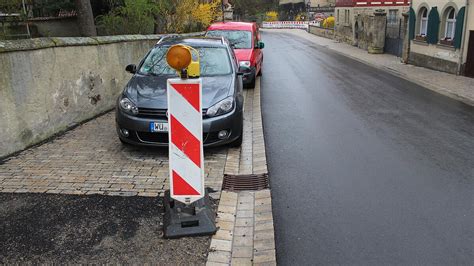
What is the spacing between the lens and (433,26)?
18.7m

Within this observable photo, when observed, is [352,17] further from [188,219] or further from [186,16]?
[188,219]

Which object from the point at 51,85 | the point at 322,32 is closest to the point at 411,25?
the point at 51,85

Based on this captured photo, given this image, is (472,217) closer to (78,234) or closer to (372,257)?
(372,257)

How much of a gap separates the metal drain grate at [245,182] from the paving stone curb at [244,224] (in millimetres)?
132

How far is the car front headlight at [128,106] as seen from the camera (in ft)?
20.6

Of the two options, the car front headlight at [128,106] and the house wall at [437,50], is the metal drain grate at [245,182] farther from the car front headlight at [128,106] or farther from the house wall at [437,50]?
the house wall at [437,50]

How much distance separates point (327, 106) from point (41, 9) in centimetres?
1423

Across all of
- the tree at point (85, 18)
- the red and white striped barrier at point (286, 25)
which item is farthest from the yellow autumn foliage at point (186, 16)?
the red and white striped barrier at point (286, 25)

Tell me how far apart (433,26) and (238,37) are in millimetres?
9125

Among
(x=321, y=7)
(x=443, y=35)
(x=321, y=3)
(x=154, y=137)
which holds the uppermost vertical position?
(x=321, y=3)

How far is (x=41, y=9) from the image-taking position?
61.9 ft

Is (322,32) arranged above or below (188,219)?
above

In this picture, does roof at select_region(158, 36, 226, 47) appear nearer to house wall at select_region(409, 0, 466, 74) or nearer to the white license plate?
the white license plate

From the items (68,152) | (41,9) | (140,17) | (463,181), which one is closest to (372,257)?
(463,181)
